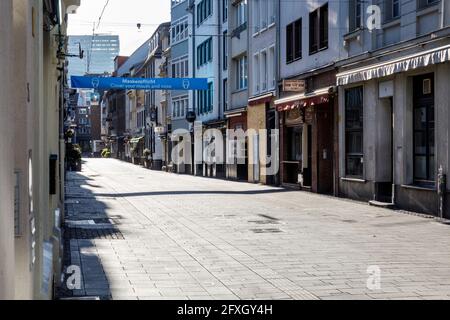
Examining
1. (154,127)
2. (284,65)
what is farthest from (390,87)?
(154,127)

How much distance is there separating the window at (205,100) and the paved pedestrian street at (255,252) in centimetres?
2607

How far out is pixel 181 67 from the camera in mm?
55719

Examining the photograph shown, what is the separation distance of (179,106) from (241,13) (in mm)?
20676

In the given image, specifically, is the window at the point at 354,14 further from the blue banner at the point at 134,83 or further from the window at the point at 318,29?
the blue banner at the point at 134,83

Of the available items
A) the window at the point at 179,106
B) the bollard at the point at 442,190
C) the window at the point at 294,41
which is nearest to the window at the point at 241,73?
the window at the point at 294,41

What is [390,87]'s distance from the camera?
18.5m

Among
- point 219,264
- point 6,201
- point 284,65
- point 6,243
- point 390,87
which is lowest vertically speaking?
point 219,264

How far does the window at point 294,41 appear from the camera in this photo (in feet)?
88.5

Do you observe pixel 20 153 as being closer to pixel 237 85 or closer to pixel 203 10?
pixel 237 85

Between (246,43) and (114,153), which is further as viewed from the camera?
(114,153)

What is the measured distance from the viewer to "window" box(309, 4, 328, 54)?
23.9 meters
